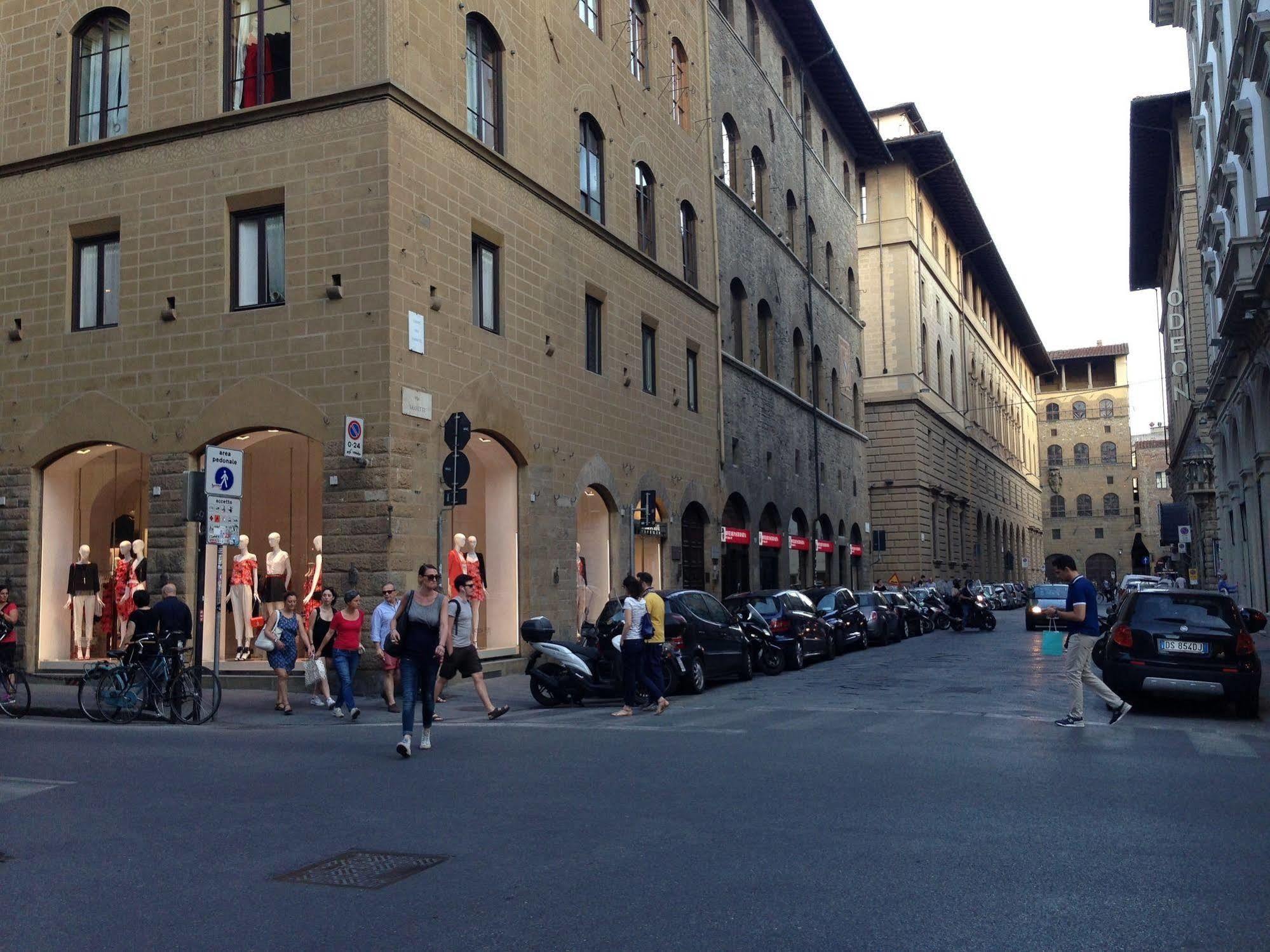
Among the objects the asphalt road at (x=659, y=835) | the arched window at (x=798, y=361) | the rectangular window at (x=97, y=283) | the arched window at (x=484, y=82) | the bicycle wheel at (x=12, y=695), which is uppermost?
the arched window at (x=484, y=82)

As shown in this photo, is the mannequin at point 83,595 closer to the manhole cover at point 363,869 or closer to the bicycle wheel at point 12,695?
the bicycle wheel at point 12,695

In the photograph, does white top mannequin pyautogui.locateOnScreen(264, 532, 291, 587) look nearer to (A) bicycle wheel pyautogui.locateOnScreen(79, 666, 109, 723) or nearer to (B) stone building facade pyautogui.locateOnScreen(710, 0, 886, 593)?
(A) bicycle wheel pyautogui.locateOnScreen(79, 666, 109, 723)

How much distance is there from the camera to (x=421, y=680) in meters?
11.5

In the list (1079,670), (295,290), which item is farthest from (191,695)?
(1079,670)

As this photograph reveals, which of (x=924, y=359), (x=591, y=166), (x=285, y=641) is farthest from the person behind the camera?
(x=924, y=359)

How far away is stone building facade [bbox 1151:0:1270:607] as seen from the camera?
2531cm

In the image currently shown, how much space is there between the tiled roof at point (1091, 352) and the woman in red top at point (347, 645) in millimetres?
99036

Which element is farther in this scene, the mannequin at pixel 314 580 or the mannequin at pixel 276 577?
the mannequin at pixel 276 577

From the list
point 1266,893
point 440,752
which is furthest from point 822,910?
point 440,752

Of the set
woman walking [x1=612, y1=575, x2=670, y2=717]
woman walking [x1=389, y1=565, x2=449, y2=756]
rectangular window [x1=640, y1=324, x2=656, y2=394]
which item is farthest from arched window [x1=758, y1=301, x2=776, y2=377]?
woman walking [x1=389, y1=565, x2=449, y2=756]

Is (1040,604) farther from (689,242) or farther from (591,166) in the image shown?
(591,166)

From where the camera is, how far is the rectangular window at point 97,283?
63.3 ft

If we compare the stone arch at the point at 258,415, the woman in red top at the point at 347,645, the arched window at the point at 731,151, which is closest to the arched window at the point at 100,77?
the stone arch at the point at 258,415

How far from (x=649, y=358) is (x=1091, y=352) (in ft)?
292
